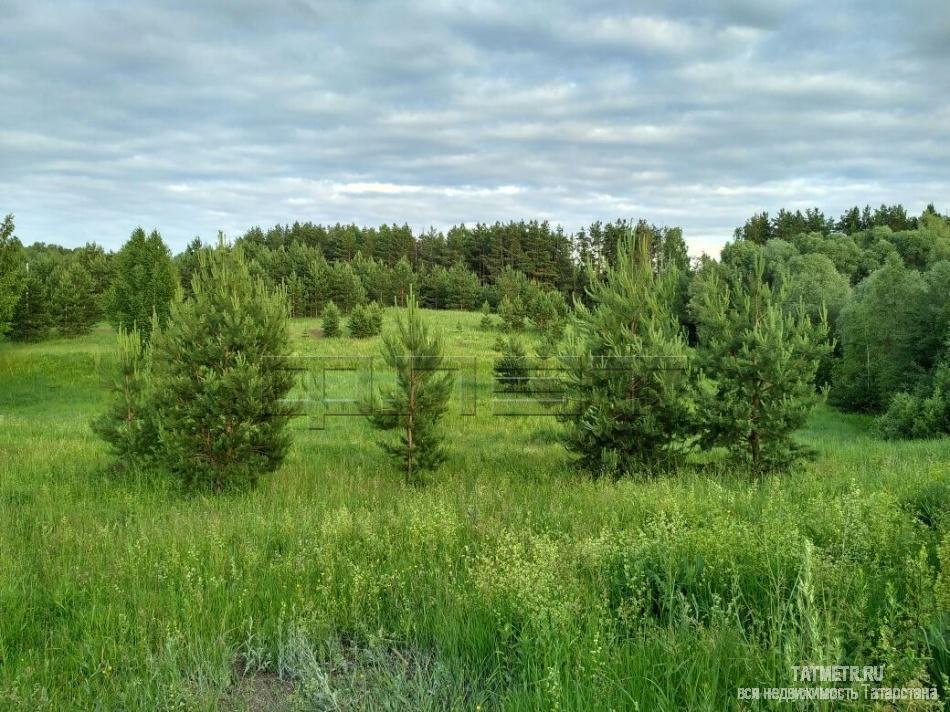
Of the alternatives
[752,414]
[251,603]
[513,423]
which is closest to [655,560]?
[251,603]

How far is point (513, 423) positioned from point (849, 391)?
22.7 meters

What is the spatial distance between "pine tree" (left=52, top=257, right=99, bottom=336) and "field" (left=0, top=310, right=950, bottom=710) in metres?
45.3

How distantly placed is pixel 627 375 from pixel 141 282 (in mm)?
39041

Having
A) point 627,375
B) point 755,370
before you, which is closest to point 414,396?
point 627,375

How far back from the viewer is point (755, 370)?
1195cm

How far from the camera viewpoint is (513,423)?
22.3 meters

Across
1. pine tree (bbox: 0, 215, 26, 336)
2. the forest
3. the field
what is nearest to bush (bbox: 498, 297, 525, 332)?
the forest

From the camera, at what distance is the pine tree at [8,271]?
111 feet

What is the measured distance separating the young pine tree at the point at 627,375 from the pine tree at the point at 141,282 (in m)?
35.0

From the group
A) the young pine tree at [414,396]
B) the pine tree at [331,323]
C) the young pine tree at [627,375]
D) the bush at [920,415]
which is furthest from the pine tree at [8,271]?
the bush at [920,415]

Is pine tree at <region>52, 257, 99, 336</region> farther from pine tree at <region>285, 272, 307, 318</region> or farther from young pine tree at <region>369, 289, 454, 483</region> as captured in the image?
young pine tree at <region>369, 289, 454, 483</region>

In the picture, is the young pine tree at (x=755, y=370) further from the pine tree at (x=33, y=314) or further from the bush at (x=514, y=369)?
the pine tree at (x=33, y=314)

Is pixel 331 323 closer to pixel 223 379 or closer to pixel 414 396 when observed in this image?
pixel 414 396

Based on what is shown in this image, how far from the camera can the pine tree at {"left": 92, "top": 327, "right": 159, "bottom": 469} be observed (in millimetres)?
13367
